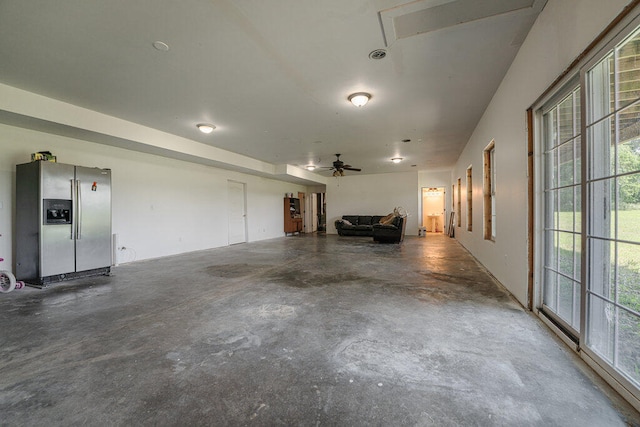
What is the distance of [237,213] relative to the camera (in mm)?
9047

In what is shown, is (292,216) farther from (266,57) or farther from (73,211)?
(266,57)

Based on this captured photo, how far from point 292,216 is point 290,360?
10038mm

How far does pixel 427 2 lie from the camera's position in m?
2.11

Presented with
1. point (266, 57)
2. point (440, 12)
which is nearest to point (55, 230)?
point (266, 57)

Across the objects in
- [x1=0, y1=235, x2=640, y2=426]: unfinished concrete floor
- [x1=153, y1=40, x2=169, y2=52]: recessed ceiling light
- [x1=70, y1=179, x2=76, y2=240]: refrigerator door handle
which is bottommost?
[x1=0, y1=235, x2=640, y2=426]: unfinished concrete floor

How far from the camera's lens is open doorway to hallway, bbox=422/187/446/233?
12.4 m

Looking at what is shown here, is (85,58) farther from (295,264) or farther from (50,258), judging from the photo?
(295,264)

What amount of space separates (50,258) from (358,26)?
5418mm

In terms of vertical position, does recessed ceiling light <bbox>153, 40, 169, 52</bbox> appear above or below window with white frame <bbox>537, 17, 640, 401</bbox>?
above

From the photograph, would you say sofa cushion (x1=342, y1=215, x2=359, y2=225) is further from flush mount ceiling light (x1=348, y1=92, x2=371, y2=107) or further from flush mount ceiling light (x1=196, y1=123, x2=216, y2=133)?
flush mount ceiling light (x1=348, y1=92, x2=371, y2=107)

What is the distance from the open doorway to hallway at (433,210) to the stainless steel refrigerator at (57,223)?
11.8 metres

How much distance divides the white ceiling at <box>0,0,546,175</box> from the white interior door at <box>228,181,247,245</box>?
393 cm

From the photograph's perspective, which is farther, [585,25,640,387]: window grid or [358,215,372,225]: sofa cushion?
[358,215,372,225]: sofa cushion

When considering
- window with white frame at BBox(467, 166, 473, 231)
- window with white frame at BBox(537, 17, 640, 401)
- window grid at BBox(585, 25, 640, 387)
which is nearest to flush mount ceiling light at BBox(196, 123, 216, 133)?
window with white frame at BBox(537, 17, 640, 401)
